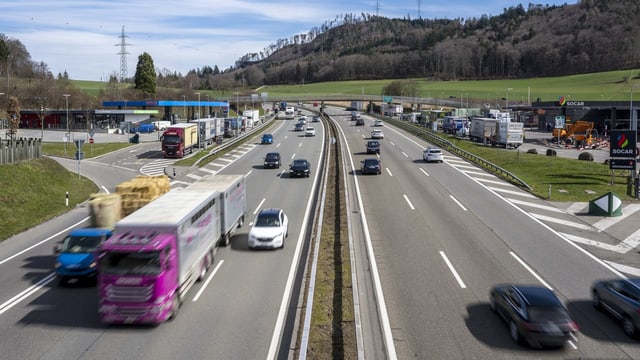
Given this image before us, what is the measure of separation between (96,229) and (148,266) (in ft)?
21.9

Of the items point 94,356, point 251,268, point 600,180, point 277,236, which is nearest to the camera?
point 94,356

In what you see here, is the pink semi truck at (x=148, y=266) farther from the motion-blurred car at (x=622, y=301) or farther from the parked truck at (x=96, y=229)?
the motion-blurred car at (x=622, y=301)

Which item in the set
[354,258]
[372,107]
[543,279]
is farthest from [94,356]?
[372,107]

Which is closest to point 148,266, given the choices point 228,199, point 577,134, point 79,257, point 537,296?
point 79,257

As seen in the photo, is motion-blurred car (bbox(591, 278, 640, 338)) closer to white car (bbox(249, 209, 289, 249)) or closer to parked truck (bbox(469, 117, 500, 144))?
white car (bbox(249, 209, 289, 249))

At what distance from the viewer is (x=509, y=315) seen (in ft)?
53.4

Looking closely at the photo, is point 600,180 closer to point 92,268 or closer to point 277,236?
point 277,236

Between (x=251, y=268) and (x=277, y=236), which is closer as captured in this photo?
(x=251, y=268)

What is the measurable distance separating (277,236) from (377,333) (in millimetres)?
9721

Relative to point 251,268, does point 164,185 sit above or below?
above

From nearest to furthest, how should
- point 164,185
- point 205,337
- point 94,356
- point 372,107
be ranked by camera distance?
point 94,356
point 205,337
point 164,185
point 372,107

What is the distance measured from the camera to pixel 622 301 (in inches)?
662

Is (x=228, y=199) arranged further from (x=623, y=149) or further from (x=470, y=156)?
(x=470, y=156)

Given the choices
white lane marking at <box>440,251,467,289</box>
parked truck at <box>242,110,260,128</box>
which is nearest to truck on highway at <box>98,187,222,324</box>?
white lane marking at <box>440,251,467,289</box>
